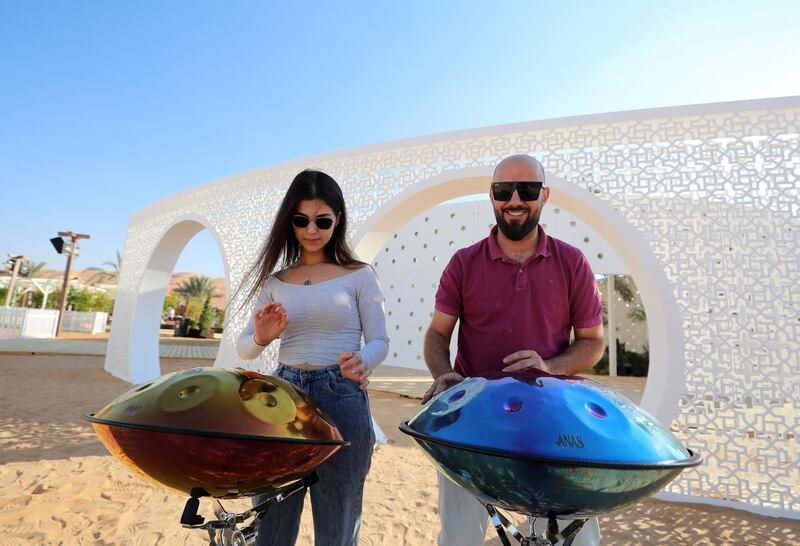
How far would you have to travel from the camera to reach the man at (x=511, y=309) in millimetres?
1260

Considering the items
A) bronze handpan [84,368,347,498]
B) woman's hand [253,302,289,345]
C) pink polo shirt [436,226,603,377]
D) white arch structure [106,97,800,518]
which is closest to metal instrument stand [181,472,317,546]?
bronze handpan [84,368,347,498]

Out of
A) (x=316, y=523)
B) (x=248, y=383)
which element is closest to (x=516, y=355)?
(x=248, y=383)

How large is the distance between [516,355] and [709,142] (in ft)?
13.8

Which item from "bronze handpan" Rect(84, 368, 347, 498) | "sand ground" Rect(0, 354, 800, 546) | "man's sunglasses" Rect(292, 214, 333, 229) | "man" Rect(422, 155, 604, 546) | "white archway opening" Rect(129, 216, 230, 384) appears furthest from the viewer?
"white archway opening" Rect(129, 216, 230, 384)

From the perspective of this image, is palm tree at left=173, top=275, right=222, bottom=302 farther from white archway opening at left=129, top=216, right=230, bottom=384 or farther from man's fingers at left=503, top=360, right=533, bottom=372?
man's fingers at left=503, top=360, right=533, bottom=372

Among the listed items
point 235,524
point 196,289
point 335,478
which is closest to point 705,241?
point 335,478

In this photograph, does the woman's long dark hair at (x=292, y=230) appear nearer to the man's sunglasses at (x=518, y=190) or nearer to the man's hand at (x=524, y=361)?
the man's sunglasses at (x=518, y=190)

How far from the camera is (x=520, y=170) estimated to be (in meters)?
1.16

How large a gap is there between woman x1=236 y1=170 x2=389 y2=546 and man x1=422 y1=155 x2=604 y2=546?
25cm

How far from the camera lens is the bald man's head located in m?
1.16

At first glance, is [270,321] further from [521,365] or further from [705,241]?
[705,241]

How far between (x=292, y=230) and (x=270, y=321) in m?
0.38

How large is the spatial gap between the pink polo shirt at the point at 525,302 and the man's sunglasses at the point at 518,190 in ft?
0.74

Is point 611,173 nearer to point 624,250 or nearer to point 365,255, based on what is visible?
point 624,250
